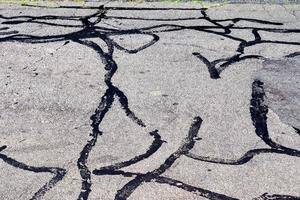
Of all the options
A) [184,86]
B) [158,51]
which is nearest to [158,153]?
[184,86]

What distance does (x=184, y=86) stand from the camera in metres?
3.60

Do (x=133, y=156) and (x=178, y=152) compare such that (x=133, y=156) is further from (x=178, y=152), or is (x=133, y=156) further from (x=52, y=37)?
(x=52, y=37)

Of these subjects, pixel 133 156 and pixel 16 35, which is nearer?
pixel 133 156

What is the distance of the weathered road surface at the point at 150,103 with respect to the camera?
260cm

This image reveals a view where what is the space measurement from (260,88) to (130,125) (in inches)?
42.7

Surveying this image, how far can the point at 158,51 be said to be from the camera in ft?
13.7

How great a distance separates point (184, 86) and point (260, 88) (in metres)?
0.57

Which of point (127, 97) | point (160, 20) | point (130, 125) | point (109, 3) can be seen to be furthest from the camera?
point (109, 3)

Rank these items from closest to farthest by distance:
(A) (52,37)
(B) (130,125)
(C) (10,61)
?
1. (B) (130,125)
2. (C) (10,61)
3. (A) (52,37)

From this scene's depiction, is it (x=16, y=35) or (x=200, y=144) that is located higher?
(x=16, y=35)

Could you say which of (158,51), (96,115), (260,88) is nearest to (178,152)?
(96,115)

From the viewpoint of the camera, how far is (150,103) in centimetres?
338

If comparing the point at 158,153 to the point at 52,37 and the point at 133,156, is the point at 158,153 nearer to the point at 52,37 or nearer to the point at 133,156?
the point at 133,156

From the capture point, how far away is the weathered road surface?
2.60 m
